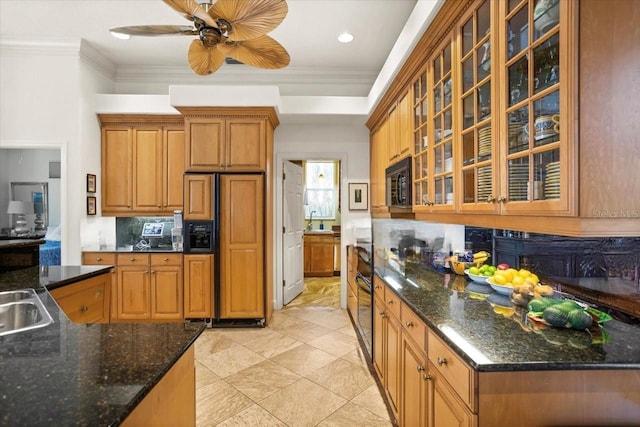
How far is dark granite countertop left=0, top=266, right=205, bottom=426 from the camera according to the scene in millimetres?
771

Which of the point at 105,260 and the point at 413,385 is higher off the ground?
the point at 105,260

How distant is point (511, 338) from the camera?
48.5 inches

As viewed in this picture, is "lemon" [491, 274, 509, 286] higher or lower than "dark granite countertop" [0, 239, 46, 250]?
lower

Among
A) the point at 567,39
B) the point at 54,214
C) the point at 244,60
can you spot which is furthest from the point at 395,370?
the point at 54,214

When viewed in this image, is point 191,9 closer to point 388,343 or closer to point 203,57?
point 203,57

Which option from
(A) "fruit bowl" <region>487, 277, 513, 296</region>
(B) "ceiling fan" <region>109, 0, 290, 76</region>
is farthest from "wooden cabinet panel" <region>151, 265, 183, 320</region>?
(A) "fruit bowl" <region>487, 277, 513, 296</region>

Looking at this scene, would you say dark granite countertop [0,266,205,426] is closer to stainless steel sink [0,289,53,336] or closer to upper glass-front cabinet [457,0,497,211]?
stainless steel sink [0,289,53,336]

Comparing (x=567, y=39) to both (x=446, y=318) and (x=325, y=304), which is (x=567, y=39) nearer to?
(x=446, y=318)

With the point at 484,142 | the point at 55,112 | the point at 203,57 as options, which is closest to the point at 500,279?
the point at 484,142

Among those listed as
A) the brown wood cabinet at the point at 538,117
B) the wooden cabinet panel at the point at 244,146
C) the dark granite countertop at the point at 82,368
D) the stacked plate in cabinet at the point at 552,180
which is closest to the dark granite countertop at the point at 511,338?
the brown wood cabinet at the point at 538,117

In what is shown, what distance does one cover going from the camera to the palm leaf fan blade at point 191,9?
5.74 feet

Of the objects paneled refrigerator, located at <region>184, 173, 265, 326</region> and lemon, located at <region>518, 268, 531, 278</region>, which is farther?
paneled refrigerator, located at <region>184, 173, 265, 326</region>

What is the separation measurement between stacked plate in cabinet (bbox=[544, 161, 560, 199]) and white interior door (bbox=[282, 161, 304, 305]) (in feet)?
11.6

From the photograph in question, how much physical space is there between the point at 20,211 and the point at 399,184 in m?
4.78
